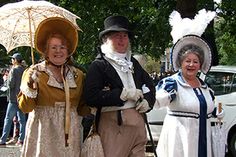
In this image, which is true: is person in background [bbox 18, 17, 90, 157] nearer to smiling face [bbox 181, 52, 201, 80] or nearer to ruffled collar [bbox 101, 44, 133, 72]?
ruffled collar [bbox 101, 44, 133, 72]

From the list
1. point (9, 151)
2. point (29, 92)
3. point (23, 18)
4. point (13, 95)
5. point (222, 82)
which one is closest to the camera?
point (29, 92)

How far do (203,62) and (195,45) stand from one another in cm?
19

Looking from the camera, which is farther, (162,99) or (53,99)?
(162,99)

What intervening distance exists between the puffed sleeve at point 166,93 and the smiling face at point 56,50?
107 centimetres

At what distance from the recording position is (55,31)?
4367mm

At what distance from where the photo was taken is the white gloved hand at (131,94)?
14.2 feet

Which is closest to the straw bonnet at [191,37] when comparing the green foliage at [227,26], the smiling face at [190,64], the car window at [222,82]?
the smiling face at [190,64]

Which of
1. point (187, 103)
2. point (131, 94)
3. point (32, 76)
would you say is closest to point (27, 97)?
point (32, 76)

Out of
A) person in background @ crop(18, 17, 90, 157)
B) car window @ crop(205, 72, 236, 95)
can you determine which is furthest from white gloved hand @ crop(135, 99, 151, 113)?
car window @ crop(205, 72, 236, 95)

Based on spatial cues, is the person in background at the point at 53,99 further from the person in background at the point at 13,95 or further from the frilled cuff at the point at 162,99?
the person in background at the point at 13,95

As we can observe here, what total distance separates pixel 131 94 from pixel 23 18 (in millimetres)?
1613

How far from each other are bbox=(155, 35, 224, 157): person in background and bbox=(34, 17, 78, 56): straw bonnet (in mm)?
1046

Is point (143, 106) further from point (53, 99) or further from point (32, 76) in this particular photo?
point (32, 76)

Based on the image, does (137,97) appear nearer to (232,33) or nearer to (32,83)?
(32,83)
